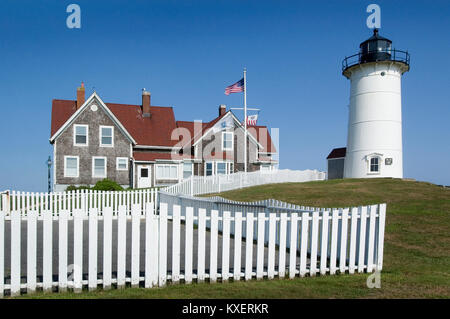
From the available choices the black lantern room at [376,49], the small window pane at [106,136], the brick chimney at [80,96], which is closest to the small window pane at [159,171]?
the small window pane at [106,136]

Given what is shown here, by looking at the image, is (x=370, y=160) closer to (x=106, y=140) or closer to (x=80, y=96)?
(x=106, y=140)

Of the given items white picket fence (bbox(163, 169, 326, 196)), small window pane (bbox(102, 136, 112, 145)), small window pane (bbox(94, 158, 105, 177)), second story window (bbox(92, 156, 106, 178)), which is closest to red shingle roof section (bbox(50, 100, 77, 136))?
small window pane (bbox(102, 136, 112, 145))

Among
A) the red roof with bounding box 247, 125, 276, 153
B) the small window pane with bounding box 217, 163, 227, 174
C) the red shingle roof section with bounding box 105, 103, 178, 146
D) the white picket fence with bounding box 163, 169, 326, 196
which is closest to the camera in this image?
the white picket fence with bounding box 163, 169, 326, 196

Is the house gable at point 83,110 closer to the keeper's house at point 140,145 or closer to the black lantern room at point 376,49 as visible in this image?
the keeper's house at point 140,145

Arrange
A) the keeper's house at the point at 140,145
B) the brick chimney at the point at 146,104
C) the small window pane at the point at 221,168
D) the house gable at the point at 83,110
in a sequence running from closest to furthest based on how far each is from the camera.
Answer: the house gable at the point at 83,110 → the keeper's house at the point at 140,145 → the small window pane at the point at 221,168 → the brick chimney at the point at 146,104

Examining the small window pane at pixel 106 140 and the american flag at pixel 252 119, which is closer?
the american flag at pixel 252 119

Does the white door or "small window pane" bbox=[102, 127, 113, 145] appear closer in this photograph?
"small window pane" bbox=[102, 127, 113, 145]

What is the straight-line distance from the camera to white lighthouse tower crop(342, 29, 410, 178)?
29.5 meters

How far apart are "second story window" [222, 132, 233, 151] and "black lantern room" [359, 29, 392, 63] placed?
44.9ft

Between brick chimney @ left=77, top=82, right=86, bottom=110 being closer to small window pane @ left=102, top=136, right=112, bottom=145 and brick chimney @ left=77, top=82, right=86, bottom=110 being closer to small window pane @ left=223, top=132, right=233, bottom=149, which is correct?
small window pane @ left=102, top=136, right=112, bottom=145

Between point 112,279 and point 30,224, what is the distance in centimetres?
155

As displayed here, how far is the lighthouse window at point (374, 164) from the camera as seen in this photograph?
96.8 feet

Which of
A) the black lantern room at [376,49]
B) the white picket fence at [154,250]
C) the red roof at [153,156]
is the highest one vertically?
the black lantern room at [376,49]

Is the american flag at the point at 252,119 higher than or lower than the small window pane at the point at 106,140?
higher
